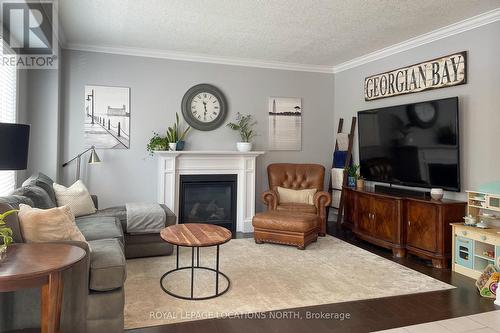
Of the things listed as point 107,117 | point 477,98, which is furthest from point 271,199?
point 477,98

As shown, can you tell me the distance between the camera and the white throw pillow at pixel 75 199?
4.02m

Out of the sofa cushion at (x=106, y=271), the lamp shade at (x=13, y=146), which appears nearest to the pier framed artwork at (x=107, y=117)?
the sofa cushion at (x=106, y=271)

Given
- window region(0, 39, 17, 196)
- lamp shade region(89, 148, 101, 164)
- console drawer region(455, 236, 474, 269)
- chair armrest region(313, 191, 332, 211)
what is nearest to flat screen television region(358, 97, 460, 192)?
Result: console drawer region(455, 236, 474, 269)

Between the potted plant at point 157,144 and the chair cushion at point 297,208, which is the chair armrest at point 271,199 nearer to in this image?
the chair cushion at point 297,208

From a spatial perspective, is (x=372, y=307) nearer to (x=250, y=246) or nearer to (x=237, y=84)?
(x=250, y=246)

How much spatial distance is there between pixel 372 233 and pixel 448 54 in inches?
94.6

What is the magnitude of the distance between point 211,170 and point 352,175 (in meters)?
2.17

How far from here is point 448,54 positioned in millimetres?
4281

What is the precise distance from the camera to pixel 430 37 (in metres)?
4.47

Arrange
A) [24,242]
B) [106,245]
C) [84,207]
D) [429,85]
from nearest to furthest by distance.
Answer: [24,242]
[106,245]
[84,207]
[429,85]

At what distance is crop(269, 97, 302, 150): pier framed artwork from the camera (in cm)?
606

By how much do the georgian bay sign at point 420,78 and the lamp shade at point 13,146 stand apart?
14.2 ft

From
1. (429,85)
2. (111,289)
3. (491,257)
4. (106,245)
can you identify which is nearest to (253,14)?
(429,85)

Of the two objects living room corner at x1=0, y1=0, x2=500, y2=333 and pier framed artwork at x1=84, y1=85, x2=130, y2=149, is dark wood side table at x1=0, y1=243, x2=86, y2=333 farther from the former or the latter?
pier framed artwork at x1=84, y1=85, x2=130, y2=149
